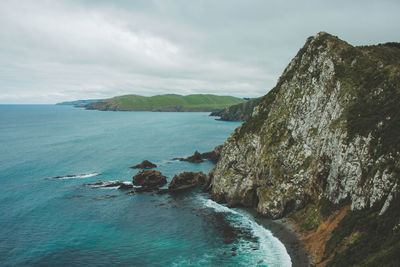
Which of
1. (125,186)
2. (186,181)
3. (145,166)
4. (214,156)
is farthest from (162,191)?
(214,156)

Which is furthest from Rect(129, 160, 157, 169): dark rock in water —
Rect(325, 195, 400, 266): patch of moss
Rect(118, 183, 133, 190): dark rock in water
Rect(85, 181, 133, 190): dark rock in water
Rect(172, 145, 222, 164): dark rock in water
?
Rect(325, 195, 400, 266): patch of moss

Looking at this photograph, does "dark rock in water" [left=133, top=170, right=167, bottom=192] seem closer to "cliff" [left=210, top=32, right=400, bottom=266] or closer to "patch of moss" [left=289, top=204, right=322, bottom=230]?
"cliff" [left=210, top=32, right=400, bottom=266]

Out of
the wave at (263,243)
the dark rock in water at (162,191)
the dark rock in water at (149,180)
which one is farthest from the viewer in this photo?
the dark rock in water at (149,180)

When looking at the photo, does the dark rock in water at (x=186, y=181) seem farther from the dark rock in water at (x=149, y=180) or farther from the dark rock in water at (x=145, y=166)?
the dark rock in water at (x=145, y=166)

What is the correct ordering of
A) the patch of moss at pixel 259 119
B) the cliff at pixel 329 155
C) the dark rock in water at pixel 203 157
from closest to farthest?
Answer: the cliff at pixel 329 155, the patch of moss at pixel 259 119, the dark rock in water at pixel 203 157

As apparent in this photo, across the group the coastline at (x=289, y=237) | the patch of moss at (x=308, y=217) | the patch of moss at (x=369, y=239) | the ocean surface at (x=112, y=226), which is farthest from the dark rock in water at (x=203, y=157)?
the patch of moss at (x=369, y=239)

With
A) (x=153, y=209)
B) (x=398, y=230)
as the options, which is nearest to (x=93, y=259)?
(x=153, y=209)
